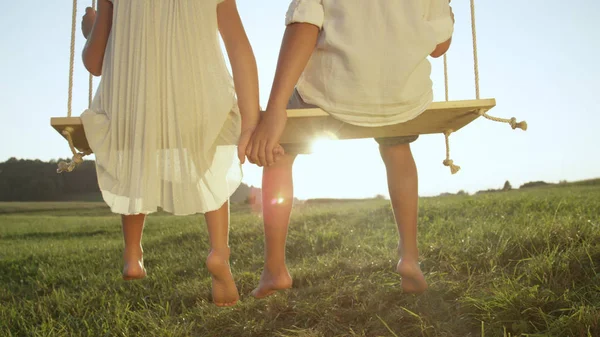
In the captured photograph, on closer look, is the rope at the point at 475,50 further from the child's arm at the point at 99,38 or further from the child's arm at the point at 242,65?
the child's arm at the point at 99,38

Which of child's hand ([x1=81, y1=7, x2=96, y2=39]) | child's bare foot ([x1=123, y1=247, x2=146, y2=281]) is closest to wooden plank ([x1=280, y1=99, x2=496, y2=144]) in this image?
child's bare foot ([x1=123, y1=247, x2=146, y2=281])

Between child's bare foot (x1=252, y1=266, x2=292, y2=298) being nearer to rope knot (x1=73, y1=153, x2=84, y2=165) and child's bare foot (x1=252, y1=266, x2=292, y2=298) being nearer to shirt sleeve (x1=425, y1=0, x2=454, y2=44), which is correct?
rope knot (x1=73, y1=153, x2=84, y2=165)

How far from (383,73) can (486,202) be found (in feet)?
16.3

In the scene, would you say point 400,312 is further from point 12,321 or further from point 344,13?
point 12,321

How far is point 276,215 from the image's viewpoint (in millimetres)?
2926

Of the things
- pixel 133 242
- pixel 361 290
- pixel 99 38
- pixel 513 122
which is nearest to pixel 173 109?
pixel 99 38

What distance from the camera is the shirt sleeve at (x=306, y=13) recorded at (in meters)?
2.61

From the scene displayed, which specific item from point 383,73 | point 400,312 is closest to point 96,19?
point 383,73

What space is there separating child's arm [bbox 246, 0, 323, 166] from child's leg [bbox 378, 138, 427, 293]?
2.63 ft

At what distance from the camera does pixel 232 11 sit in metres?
2.87

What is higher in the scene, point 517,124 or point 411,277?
point 517,124

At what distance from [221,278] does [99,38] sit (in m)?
1.39

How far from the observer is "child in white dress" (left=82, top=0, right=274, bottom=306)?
2.70 meters

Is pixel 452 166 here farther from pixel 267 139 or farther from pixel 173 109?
pixel 173 109
